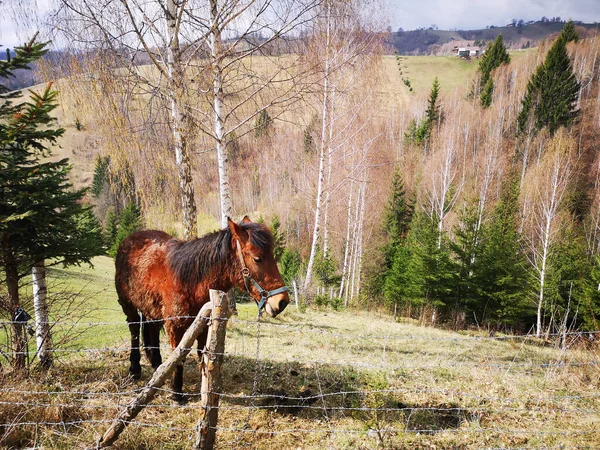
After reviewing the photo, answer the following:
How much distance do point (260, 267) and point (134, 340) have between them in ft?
8.34

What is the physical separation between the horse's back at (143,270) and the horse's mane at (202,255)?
0.30m

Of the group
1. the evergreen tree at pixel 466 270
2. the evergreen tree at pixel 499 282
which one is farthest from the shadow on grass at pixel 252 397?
the evergreen tree at pixel 499 282

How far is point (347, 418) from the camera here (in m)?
3.89

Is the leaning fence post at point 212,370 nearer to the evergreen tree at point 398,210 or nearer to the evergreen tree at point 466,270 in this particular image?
the evergreen tree at point 466,270

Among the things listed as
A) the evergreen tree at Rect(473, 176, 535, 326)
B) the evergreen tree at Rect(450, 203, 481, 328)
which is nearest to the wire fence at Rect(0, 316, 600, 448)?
the evergreen tree at Rect(450, 203, 481, 328)

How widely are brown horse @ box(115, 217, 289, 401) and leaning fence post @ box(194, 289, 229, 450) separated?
64 cm

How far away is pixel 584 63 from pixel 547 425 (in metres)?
56.5

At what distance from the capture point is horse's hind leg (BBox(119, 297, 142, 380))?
4.52 metres

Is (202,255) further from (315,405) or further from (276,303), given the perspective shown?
(315,405)

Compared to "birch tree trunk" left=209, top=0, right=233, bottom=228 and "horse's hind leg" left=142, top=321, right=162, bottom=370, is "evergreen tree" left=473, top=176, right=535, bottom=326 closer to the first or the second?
"birch tree trunk" left=209, top=0, right=233, bottom=228

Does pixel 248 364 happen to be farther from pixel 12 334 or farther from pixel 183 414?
pixel 12 334

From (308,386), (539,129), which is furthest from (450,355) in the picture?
(539,129)

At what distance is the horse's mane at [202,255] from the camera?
3.65m

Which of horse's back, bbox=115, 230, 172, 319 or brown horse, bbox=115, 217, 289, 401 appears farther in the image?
horse's back, bbox=115, 230, 172, 319
